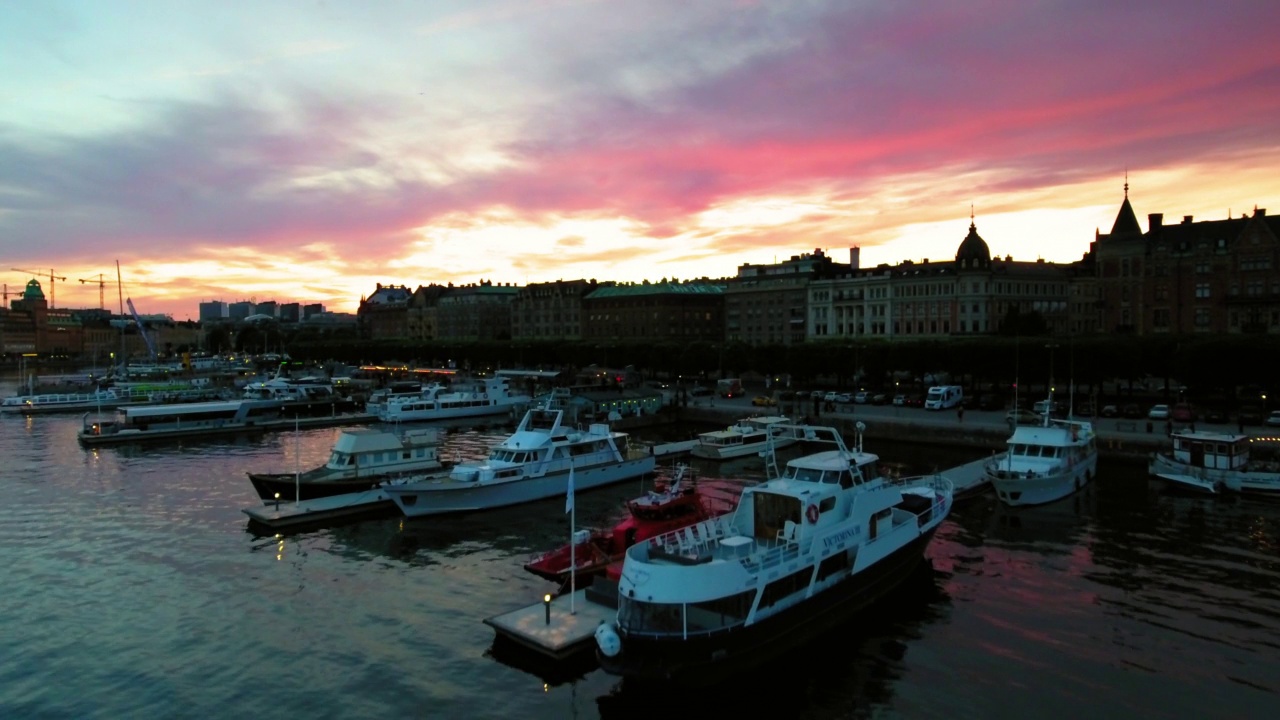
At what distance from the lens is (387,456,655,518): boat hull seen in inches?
1687

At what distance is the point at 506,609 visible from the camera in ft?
96.3

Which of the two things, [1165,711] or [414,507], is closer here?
[1165,711]

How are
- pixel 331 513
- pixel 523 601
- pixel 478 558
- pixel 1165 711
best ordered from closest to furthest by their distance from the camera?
pixel 1165 711 < pixel 523 601 < pixel 478 558 < pixel 331 513

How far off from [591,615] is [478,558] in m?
11.3

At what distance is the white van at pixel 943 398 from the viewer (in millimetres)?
78688

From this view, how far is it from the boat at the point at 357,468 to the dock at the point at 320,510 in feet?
4.28

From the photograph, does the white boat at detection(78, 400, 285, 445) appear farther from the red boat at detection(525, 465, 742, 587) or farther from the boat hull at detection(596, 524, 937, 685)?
the boat hull at detection(596, 524, 937, 685)

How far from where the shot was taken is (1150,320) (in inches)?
4043

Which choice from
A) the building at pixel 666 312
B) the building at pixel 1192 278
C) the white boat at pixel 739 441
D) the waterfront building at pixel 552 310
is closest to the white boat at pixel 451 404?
the white boat at pixel 739 441

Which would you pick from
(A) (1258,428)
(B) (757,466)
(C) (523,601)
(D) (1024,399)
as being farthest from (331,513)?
(D) (1024,399)

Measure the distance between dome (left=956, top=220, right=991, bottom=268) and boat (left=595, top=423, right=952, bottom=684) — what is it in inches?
3815

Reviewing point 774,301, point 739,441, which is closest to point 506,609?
point 739,441

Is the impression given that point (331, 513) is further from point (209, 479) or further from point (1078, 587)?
point (1078, 587)

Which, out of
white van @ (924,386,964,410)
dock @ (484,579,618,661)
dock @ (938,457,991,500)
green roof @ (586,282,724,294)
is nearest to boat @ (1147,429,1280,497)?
dock @ (938,457,991,500)
